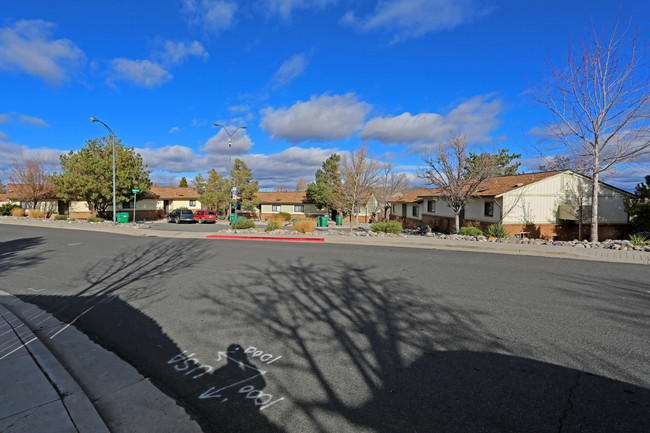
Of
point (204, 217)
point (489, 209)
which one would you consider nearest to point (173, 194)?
point (204, 217)

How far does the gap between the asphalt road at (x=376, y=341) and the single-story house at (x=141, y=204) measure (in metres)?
40.1

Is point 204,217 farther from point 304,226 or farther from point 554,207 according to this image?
point 554,207

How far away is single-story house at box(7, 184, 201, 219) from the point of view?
44688 millimetres

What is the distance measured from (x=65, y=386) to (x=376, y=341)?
12.0 feet

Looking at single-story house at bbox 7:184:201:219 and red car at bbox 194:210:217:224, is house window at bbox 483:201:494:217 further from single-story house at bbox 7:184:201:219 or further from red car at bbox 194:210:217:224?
single-story house at bbox 7:184:201:219

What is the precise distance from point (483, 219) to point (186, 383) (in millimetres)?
24441

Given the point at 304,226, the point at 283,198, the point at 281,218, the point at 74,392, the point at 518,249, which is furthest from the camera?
the point at 283,198

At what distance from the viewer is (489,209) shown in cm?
2369

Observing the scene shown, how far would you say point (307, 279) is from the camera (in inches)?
337

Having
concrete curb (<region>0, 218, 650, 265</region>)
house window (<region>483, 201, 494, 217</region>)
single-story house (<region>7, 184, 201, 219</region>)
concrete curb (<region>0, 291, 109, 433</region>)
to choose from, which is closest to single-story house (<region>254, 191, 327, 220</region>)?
single-story house (<region>7, 184, 201, 219</region>)

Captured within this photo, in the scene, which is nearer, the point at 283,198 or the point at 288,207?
the point at 288,207

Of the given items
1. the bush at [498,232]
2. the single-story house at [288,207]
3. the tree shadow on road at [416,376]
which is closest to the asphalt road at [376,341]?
the tree shadow on road at [416,376]

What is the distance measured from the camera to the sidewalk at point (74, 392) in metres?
2.84

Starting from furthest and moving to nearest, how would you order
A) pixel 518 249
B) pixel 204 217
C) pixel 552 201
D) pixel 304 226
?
1. pixel 204 217
2. pixel 552 201
3. pixel 304 226
4. pixel 518 249
